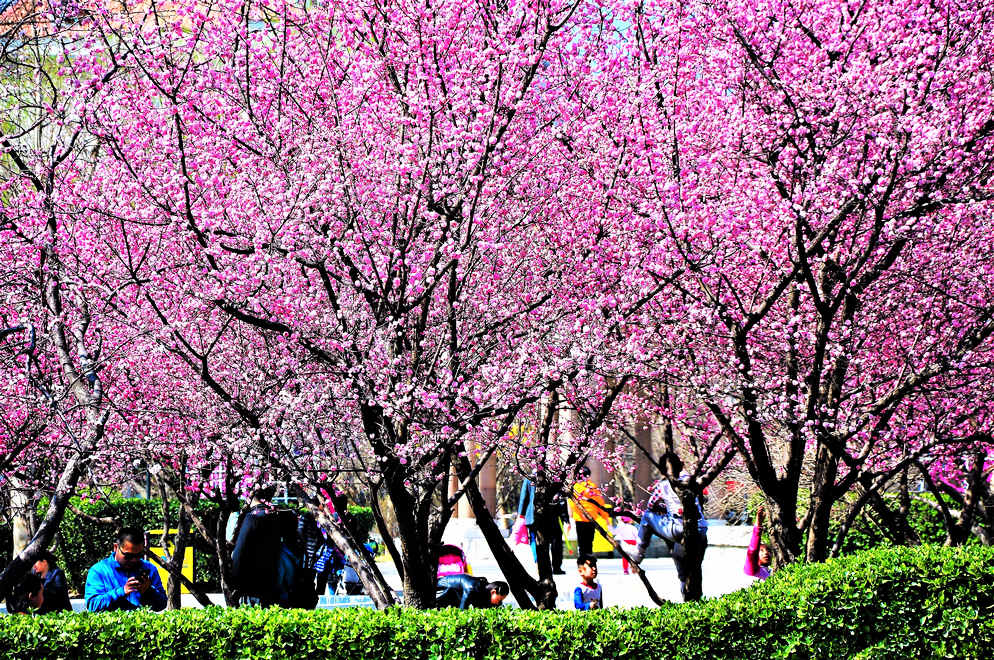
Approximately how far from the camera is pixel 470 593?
8.87 meters

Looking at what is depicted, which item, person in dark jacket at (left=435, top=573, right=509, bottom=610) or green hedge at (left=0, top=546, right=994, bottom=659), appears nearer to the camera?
green hedge at (left=0, top=546, right=994, bottom=659)

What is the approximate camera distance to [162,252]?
8.34 m

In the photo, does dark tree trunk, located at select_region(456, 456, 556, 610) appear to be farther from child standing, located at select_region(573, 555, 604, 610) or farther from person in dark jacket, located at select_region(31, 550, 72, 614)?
person in dark jacket, located at select_region(31, 550, 72, 614)

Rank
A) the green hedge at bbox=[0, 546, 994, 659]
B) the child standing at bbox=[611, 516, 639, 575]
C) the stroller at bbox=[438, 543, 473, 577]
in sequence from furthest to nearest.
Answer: the child standing at bbox=[611, 516, 639, 575] < the stroller at bbox=[438, 543, 473, 577] < the green hedge at bbox=[0, 546, 994, 659]

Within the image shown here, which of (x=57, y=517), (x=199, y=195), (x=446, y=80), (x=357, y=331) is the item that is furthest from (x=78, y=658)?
(x=446, y=80)

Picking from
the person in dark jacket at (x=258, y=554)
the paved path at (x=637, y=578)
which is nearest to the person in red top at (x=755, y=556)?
the paved path at (x=637, y=578)

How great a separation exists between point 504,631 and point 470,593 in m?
3.11

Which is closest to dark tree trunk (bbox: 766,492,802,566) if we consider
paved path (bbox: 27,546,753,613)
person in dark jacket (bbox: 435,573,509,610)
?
person in dark jacket (bbox: 435,573,509,610)

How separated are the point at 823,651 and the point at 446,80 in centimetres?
494

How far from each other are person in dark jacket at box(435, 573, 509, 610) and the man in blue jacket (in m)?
2.46

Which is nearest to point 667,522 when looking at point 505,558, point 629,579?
point 505,558

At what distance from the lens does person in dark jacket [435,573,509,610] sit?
8648 mm

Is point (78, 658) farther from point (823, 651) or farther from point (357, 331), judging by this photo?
point (823, 651)

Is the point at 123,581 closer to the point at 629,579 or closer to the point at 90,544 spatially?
the point at 90,544
